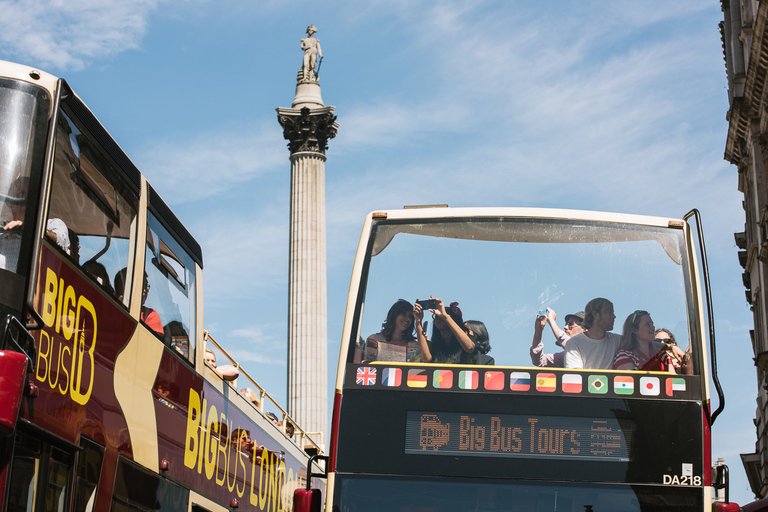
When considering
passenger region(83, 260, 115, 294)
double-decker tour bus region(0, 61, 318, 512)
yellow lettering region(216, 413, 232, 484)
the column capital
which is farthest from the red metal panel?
the column capital

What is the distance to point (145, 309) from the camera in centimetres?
771

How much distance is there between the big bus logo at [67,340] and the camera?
5668 mm

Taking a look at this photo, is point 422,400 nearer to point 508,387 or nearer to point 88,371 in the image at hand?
point 508,387

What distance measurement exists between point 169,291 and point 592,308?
11.0ft

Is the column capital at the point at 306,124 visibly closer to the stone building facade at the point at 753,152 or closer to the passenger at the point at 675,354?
the stone building facade at the point at 753,152

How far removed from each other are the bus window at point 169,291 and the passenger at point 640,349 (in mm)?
3285

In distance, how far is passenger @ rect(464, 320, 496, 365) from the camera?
7070 mm

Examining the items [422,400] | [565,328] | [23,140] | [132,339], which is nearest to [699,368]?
[565,328]

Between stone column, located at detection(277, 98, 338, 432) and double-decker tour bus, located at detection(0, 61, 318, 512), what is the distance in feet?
80.1

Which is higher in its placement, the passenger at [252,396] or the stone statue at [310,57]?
the stone statue at [310,57]

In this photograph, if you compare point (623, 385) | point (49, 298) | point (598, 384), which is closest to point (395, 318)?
point (598, 384)

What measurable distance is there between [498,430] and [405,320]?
1012 mm

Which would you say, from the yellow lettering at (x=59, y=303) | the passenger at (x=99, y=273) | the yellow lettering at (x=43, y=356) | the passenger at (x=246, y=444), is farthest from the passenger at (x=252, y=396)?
the yellow lettering at (x=43, y=356)

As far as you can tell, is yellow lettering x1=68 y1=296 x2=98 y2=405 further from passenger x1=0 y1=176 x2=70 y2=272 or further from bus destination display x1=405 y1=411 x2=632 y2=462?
bus destination display x1=405 y1=411 x2=632 y2=462
